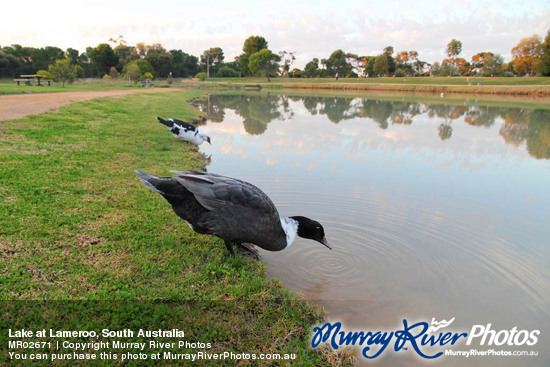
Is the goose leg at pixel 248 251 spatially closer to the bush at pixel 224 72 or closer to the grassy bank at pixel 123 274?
the grassy bank at pixel 123 274

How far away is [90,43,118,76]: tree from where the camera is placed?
77812 millimetres

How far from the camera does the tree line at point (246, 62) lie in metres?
65.8

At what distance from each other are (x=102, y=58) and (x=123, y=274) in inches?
3577

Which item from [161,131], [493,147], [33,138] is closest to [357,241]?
[33,138]

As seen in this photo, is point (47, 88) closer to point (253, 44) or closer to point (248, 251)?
point (248, 251)

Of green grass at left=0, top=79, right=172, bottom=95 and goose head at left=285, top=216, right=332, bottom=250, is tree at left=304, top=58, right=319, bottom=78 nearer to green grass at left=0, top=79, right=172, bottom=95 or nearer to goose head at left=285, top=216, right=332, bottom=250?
green grass at left=0, top=79, right=172, bottom=95

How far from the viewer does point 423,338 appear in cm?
337

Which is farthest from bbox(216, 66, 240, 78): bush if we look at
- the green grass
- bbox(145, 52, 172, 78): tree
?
the green grass

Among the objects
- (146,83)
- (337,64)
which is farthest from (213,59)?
(146,83)

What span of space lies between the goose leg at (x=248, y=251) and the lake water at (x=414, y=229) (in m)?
0.18

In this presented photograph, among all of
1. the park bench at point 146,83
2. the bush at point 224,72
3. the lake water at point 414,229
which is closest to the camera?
the lake water at point 414,229

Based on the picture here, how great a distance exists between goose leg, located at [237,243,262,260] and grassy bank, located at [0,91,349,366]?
25cm

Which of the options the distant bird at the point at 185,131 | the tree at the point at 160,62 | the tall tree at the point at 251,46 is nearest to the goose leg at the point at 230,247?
the distant bird at the point at 185,131

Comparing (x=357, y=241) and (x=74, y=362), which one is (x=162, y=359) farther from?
(x=357, y=241)
